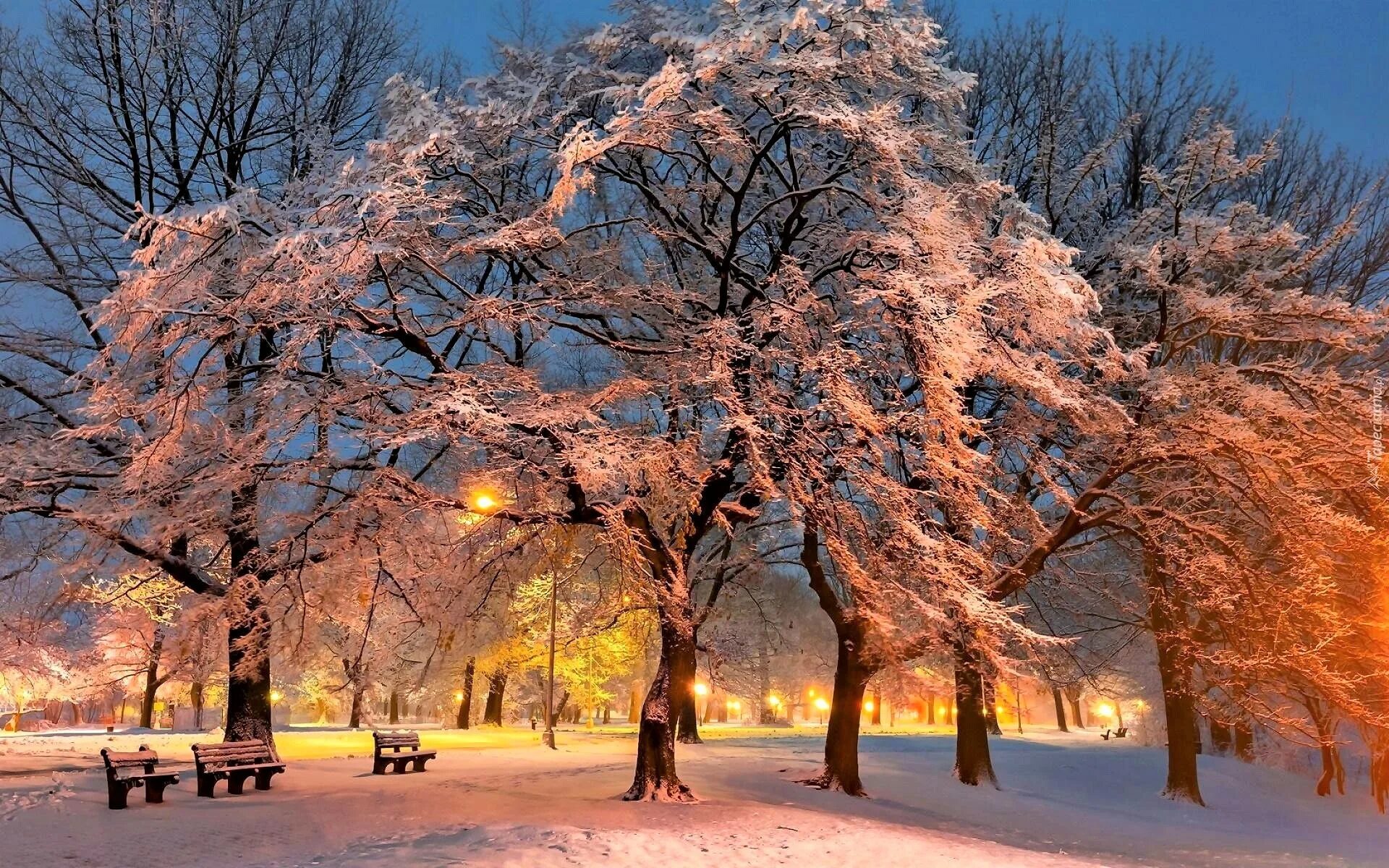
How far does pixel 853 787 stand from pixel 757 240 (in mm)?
9470

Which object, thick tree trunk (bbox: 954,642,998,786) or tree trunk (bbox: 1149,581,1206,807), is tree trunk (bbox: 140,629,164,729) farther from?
tree trunk (bbox: 1149,581,1206,807)

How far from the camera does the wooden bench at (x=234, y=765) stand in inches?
526

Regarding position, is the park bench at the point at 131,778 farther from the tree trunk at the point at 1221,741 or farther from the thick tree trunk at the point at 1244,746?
the tree trunk at the point at 1221,741

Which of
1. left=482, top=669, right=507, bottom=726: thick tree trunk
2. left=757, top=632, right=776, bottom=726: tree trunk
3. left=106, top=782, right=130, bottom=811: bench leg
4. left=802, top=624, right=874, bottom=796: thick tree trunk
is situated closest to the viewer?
left=106, top=782, right=130, bottom=811: bench leg

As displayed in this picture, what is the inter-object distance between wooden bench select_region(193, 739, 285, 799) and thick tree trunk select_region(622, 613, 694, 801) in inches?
218

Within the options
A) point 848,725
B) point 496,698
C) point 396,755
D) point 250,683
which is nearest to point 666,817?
point 848,725

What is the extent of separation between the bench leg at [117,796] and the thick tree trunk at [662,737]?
20.6ft

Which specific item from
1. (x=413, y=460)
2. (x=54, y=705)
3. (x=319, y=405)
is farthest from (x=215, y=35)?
(x=54, y=705)

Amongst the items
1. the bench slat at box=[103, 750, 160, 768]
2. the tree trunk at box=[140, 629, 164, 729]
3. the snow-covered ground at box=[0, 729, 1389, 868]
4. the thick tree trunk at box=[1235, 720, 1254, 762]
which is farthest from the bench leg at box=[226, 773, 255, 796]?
the thick tree trunk at box=[1235, 720, 1254, 762]

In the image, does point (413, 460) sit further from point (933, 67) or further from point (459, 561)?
point (933, 67)

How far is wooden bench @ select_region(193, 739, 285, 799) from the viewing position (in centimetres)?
1337

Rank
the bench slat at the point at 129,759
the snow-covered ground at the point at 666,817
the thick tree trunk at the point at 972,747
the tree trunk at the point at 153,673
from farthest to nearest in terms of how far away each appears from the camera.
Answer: the tree trunk at the point at 153,673 → the thick tree trunk at the point at 972,747 → the bench slat at the point at 129,759 → the snow-covered ground at the point at 666,817

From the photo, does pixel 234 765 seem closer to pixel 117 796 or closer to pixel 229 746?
pixel 229 746

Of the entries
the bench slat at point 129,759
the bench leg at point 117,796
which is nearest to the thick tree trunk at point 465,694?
the bench slat at point 129,759
